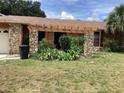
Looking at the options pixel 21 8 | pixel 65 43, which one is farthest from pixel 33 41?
pixel 21 8

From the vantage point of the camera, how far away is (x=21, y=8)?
46.1 meters

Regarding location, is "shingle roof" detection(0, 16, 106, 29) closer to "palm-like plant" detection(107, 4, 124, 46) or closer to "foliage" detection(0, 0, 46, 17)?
"palm-like plant" detection(107, 4, 124, 46)

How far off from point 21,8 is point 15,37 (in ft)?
73.5

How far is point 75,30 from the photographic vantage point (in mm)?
22891

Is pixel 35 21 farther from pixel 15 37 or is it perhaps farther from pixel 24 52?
pixel 24 52

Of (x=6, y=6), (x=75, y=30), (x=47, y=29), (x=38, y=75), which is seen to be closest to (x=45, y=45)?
(x=47, y=29)

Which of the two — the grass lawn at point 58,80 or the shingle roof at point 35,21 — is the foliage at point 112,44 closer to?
the shingle roof at point 35,21

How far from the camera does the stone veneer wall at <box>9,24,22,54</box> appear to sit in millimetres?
24312

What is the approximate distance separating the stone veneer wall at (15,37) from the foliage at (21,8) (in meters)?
20.1

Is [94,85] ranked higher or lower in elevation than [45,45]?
lower

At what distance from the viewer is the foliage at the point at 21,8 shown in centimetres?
4469

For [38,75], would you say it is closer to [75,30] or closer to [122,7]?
[75,30]

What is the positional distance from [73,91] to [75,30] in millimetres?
12845

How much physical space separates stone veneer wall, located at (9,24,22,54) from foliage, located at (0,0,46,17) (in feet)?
66.1
